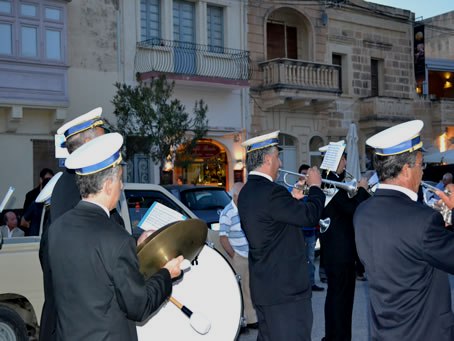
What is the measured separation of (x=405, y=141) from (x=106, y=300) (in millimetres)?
1723

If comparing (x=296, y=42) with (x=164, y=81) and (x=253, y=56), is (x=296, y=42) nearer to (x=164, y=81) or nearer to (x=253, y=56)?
(x=253, y=56)

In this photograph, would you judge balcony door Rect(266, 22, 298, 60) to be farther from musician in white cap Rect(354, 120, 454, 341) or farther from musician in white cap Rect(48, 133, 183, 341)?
musician in white cap Rect(48, 133, 183, 341)

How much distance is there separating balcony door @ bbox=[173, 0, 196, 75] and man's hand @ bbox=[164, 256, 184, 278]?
15.8 m

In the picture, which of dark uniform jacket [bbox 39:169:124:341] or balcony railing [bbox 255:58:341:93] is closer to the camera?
dark uniform jacket [bbox 39:169:124:341]

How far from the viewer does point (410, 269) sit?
3.19 meters

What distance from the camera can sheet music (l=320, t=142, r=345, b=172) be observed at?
20.0 feet

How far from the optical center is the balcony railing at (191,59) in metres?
18.2

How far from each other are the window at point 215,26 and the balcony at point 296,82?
4.95 feet

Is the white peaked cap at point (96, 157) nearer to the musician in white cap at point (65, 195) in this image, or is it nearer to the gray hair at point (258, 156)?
the musician in white cap at point (65, 195)

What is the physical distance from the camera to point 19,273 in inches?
223

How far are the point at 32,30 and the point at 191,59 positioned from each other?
4.73 metres

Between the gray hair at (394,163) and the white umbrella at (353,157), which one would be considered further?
the white umbrella at (353,157)

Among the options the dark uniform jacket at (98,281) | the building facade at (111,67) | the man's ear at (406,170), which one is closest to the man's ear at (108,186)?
the dark uniform jacket at (98,281)

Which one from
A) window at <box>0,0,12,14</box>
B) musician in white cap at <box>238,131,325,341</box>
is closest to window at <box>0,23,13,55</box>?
window at <box>0,0,12,14</box>
